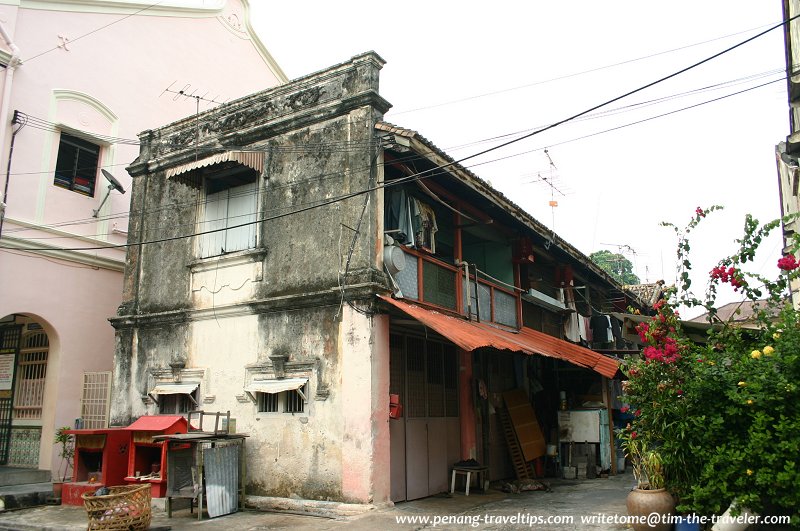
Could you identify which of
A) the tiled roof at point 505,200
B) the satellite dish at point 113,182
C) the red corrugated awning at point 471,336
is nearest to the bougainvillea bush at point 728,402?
the red corrugated awning at point 471,336

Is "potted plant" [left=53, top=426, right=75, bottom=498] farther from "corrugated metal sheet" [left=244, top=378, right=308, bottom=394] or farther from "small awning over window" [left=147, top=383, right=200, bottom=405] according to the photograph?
"corrugated metal sheet" [left=244, top=378, right=308, bottom=394]

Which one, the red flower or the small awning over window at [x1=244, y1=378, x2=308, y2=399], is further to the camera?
the small awning over window at [x1=244, y1=378, x2=308, y2=399]

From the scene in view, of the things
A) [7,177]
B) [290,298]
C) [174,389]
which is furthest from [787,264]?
[7,177]

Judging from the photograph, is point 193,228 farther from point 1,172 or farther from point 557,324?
point 557,324

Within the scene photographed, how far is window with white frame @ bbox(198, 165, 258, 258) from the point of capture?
11688 mm

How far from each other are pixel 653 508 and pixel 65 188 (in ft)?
44.8

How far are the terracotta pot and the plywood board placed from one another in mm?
6834

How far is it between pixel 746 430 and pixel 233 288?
8.37 m

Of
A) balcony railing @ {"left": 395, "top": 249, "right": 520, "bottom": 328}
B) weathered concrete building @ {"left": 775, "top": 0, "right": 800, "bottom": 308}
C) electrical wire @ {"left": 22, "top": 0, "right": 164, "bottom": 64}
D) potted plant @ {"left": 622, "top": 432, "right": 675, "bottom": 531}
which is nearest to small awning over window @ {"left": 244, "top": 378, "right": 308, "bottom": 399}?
balcony railing @ {"left": 395, "top": 249, "right": 520, "bottom": 328}

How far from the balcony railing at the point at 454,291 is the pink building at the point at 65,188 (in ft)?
24.2

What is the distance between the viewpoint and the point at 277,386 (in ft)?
33.2

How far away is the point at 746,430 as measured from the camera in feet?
21.9

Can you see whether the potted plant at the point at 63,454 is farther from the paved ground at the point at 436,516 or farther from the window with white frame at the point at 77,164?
the window with white frame at the point at 77,164

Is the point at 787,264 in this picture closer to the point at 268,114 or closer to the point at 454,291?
the point at 454,291
